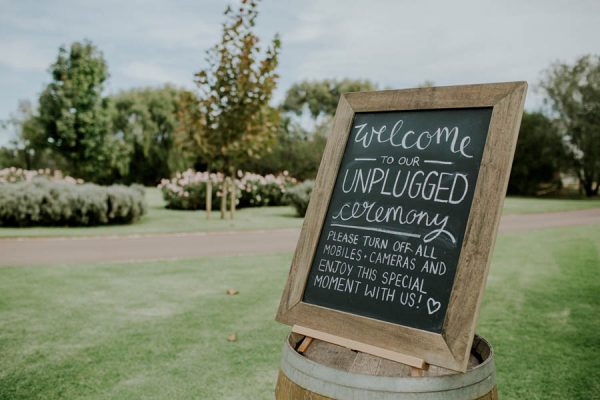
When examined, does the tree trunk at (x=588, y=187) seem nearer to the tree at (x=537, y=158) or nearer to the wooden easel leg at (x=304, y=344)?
the tree at (x=537, y=158)

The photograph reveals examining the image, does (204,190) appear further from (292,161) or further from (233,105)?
(292,161)

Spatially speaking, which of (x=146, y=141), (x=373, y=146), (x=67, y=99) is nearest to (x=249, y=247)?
(x=373, y=146)

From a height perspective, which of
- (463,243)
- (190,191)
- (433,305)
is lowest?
(433,305)

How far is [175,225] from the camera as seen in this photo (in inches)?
518

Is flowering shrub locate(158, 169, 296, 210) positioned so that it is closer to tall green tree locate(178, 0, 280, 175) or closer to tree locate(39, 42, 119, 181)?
tall green tree locate(178, 0, 280, 175)

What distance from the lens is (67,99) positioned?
34.0 m

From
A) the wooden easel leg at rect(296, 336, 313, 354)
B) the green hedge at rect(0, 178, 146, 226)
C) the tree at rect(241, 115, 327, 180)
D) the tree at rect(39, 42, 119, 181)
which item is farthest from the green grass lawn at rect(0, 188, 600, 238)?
the tree at rect(39, 42, 119, 181)

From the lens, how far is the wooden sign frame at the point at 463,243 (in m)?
1.97

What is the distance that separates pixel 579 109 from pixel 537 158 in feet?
13.1

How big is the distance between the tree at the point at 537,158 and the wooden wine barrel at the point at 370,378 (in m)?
34.0

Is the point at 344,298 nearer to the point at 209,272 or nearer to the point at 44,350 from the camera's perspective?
the point at 44,350

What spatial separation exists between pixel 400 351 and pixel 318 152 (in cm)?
2966

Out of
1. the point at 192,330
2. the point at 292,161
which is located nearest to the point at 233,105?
the point at 192,330

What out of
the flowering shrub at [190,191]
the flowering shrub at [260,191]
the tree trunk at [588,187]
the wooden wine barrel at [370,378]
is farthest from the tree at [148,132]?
the wooden wine barrel at [370,378]
